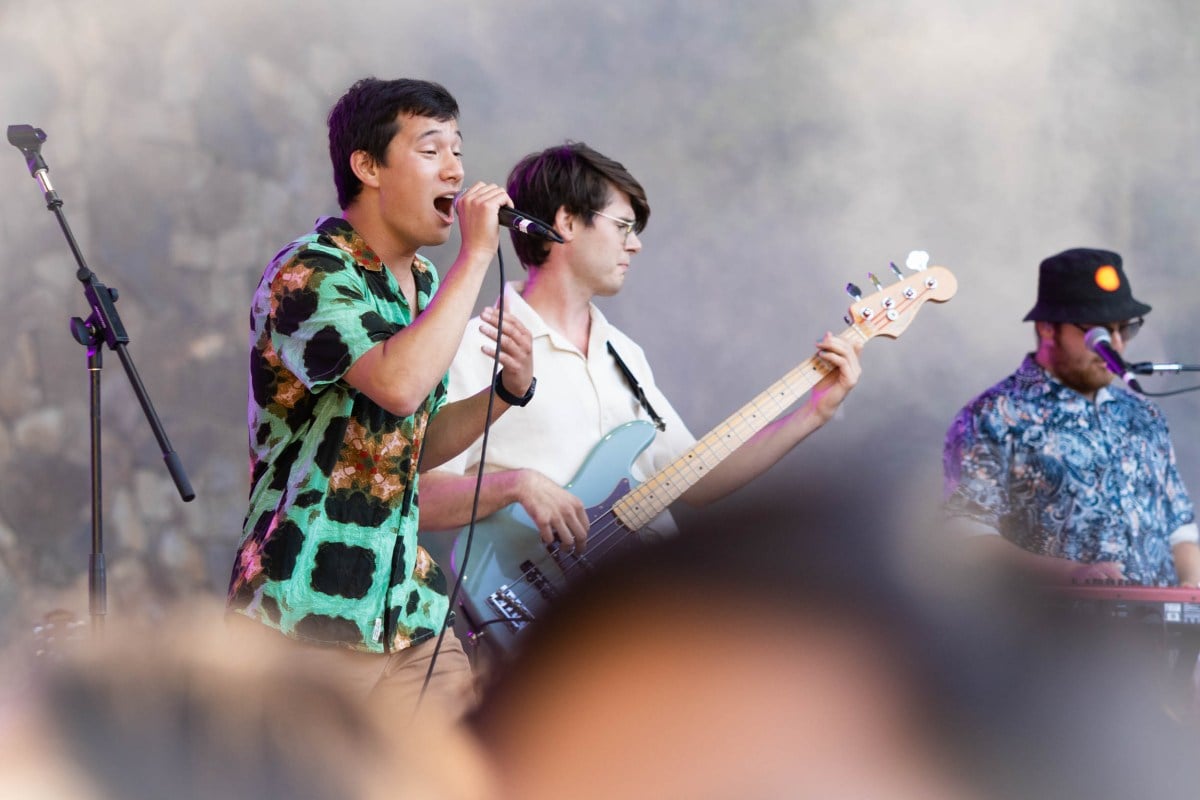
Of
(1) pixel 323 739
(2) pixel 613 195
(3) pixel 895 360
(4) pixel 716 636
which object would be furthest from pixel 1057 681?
(3) pixel 895 360

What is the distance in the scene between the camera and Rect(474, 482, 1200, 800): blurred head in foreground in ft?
2.21

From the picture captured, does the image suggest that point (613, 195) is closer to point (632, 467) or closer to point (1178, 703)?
point (632, 467)

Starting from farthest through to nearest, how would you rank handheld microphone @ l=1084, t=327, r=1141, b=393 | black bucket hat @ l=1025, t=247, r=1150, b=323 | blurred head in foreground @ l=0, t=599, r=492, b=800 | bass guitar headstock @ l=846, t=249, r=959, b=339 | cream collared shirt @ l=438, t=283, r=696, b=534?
bass guitar headstock @ l=846, t=249, r=959, b=339, black bucket hat @ l=1025, t=247, r=1150, b=323, cream collared shirt @ l=438, t=283, r=696, b=534, handheld microphone @ l=1084, t=327, r=1141, b=393, blurred head in foreground @ l=0, t=599, r=492, b=800

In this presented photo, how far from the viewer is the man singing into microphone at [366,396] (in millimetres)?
1693

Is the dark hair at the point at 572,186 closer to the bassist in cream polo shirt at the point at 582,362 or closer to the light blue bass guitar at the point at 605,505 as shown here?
the bassist in cream polo shirt at the point at 582,362

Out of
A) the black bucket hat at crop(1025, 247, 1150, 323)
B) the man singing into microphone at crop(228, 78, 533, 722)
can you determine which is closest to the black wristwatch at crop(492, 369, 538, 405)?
the man singing into microphone at crop(228, 78, 533, 722)

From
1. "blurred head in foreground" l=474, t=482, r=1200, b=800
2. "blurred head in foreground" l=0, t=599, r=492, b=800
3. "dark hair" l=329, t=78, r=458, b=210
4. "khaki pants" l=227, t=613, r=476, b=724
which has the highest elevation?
"dark hair" l=329, t=78, r=458, b=210

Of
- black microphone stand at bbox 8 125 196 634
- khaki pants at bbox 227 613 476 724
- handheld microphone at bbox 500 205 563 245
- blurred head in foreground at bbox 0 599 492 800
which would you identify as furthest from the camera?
black microphone stand at bbox 8 125 196 634

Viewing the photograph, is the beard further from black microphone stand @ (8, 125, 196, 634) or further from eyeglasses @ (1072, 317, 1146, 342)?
black microphone stand @ (8, 125, 196, 634)

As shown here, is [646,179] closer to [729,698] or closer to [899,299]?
[899,299]

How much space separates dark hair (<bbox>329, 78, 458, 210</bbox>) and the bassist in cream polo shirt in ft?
3.03

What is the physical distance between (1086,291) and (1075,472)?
1.44ft

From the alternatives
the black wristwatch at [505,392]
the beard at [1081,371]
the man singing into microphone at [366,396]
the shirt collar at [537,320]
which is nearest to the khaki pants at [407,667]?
the man singing into microphone at [366,396]

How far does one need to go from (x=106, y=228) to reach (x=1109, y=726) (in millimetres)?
3498
